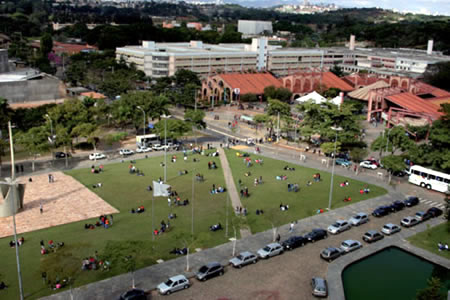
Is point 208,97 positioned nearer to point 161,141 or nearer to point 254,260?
point 161,141

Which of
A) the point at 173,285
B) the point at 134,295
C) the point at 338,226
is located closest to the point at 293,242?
the point at 338,226

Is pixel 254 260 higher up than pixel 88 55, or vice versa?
pixel 88 55

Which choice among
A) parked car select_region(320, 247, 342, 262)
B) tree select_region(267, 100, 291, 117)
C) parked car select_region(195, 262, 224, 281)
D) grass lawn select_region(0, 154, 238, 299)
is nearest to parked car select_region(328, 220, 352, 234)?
parked car select_region(320, 247, 342, 262)

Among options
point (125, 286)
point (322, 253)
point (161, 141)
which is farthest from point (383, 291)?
point (161, 141)

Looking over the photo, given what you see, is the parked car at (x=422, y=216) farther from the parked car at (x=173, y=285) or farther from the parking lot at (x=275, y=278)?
the parked car at (x=173, y=285)

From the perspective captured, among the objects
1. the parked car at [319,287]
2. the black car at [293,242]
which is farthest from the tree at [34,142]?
the parked car at [319,287]

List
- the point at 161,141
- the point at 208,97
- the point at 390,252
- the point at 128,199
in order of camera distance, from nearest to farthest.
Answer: the point at 390,252
the point at 128,199
the point at 161,141
the point at 208,97

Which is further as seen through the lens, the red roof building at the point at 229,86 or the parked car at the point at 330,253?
the red roof building at the point at 229,86

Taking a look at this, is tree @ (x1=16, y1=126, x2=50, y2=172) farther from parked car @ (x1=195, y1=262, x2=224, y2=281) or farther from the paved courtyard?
parked car @ (x1=195, y1=262, x2=224, y2=281)
